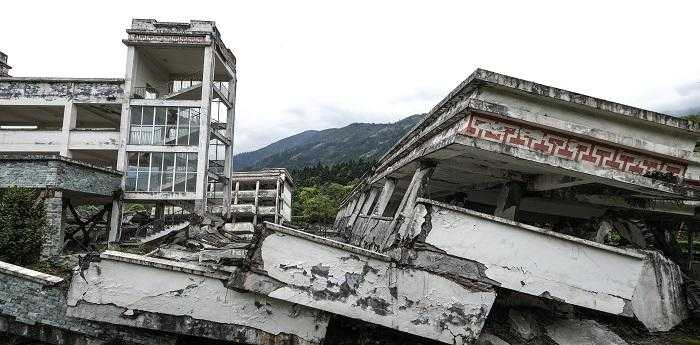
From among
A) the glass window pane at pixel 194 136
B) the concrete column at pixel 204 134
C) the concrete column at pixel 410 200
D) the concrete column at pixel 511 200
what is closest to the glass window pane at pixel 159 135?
the glass window pane at pixel 194 136

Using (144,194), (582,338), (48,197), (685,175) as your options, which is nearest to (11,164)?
(48,197)

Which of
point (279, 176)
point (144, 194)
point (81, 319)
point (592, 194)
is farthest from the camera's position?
point (279, 176)

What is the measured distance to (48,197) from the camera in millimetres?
12492

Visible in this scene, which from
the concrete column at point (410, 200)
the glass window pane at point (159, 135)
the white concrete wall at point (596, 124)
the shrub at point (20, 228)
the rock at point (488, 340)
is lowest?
the rock at point (488, 340)

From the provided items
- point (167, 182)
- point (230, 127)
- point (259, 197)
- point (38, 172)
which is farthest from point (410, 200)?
point (259, 197)

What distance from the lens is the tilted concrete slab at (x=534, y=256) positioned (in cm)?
564

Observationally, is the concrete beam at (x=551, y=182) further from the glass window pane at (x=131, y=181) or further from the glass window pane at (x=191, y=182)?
the glass window pane at (x=131, y=181)

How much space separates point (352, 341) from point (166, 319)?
2451 mm

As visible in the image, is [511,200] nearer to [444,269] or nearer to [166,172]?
[444,269]

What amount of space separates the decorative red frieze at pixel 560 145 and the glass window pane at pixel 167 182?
15.7m

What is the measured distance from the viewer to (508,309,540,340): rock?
6180 mm

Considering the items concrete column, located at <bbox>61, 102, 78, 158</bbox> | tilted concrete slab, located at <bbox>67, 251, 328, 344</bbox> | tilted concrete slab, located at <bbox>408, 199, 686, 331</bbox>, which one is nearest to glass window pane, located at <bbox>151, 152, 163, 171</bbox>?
concrete column, located at <bbox>61, 102, 78, 158</bbox>

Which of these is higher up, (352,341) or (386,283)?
(386,283)

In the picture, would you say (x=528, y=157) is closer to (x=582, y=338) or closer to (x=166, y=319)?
(x=582, y=338)
